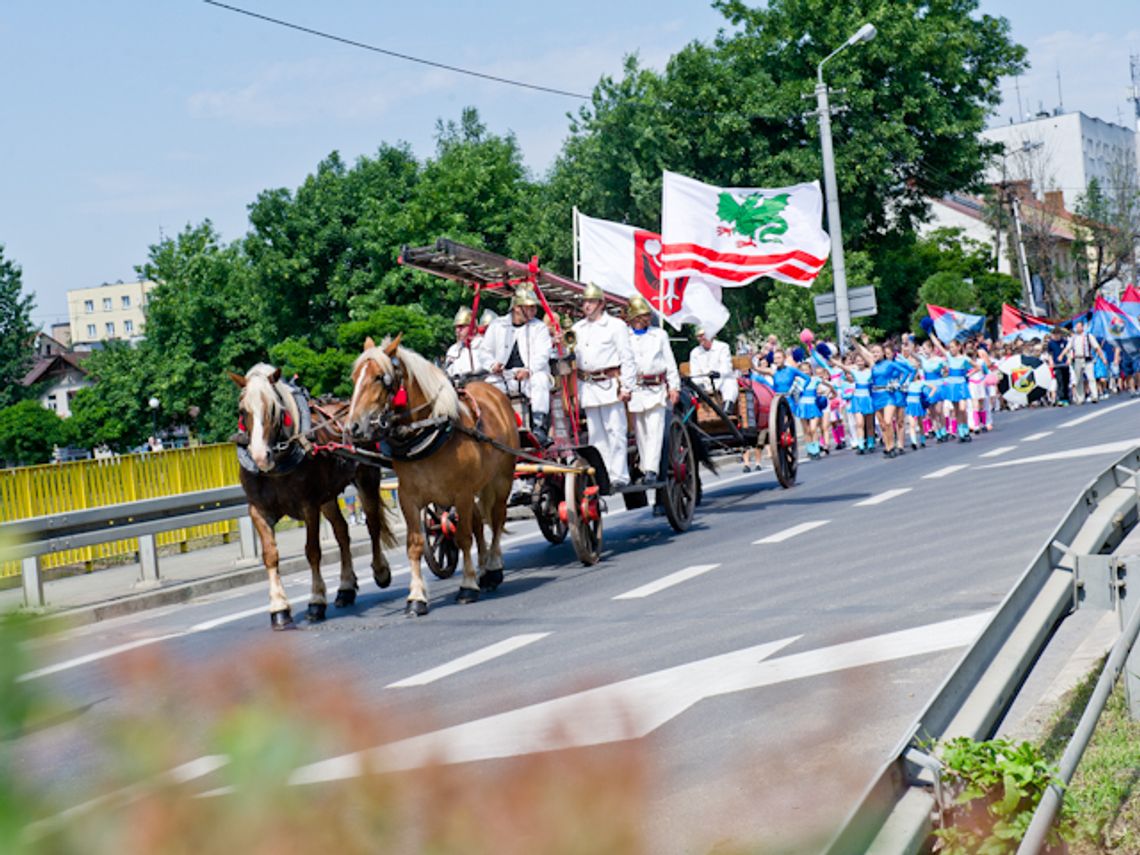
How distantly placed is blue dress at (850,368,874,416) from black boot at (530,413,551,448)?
42.4 ft

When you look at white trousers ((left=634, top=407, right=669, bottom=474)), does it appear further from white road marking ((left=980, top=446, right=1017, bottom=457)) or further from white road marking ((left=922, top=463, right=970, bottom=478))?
white road marking ((left=980, top=446, right=1017, bottom=457))

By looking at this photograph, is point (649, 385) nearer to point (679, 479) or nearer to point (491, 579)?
point (679, 479)

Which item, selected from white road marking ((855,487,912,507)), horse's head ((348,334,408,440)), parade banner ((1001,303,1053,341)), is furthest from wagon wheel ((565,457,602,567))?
parade banner ((1001,303,1053,341))

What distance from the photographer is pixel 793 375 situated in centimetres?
2611

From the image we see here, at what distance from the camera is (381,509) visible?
12.5 meters

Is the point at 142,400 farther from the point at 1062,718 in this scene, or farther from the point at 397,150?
the point at 1062,718

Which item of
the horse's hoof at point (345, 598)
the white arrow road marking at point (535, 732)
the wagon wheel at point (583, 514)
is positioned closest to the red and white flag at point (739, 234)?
the wagon wheel at point (583, 514)

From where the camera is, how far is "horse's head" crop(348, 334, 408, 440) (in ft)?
35.2

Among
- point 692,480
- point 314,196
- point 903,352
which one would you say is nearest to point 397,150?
point 314,196

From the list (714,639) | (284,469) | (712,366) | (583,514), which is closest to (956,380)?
(712,366)

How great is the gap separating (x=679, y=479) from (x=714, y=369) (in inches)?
141

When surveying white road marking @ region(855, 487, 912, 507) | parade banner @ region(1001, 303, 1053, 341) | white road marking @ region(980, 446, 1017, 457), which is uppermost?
parade banner @ region(1001, 303, 1053, 341)

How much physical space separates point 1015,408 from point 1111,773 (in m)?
33.5

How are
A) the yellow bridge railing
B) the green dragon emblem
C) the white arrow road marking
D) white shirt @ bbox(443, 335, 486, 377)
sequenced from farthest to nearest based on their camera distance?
the green dragon emblem
the yellow bridge railing
white shirt @ bbox(443, 335, 486, 377)
the white arrow road marking
